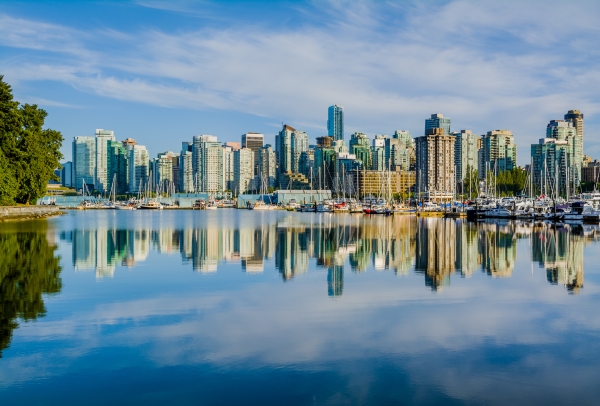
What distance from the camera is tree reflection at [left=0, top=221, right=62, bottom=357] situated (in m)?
15.5

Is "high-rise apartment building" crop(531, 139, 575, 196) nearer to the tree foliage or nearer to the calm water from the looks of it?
the tree foliage

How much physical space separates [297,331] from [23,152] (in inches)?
2384

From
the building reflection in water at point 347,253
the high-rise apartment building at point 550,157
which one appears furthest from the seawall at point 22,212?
the high-rise apartment building at point 550,157

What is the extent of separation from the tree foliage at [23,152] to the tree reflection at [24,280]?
3128 cm

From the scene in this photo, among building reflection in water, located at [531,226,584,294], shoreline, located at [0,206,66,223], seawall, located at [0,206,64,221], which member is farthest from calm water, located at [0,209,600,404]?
seawall, located at [0,206,64,221]

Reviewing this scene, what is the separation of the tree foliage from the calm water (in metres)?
39.4

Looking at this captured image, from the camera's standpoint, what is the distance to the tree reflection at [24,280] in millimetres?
15469

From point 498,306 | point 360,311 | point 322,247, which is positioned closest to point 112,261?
point 322,247

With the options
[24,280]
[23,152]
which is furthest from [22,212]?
[24,280]

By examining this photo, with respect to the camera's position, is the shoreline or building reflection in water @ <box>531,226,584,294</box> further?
the shoreline

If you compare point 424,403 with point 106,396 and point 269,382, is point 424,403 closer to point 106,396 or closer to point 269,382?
point 269,382

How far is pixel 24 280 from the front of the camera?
68.8 ft

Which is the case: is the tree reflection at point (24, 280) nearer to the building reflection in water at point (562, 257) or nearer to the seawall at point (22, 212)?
the building reflection in water at point (562, 257)

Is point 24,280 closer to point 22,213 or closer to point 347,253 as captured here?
point 347,253
